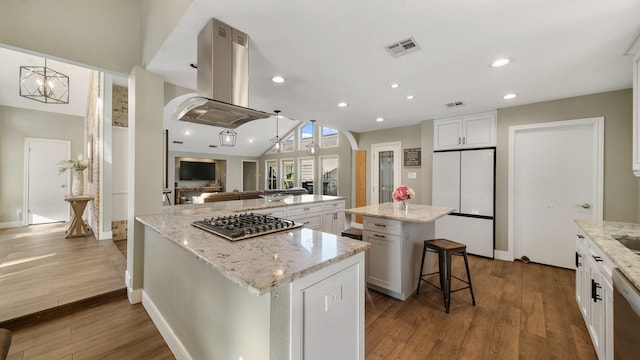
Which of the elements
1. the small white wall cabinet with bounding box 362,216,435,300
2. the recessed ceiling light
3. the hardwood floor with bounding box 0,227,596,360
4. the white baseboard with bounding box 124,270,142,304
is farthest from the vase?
the recessed ceiling light

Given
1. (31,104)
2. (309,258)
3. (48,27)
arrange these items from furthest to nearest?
(31,104) → (48,27) → (309,258)

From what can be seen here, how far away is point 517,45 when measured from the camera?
202cm

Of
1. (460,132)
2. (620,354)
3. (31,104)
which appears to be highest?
(31,104)

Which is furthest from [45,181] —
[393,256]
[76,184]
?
[393,256]

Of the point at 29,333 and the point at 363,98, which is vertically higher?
the point at 363,98

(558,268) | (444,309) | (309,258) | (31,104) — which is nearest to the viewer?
(309,258)

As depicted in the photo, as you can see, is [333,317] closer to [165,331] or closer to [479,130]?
[165,331]

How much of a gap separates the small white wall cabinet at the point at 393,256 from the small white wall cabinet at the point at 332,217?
49.6 inches

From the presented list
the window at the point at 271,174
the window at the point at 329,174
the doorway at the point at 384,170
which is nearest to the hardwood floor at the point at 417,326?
the doorway at the point at 384,170

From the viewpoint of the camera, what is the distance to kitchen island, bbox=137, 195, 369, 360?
94cm

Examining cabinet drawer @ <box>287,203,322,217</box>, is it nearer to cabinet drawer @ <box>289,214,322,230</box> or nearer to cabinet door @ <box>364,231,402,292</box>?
cabinet drawer @ <box>289,214,322,230</box>

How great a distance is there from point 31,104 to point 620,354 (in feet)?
29.9

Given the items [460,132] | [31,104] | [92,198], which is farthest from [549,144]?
[31,104]

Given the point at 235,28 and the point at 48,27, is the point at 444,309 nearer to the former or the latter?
the point at 235,28
